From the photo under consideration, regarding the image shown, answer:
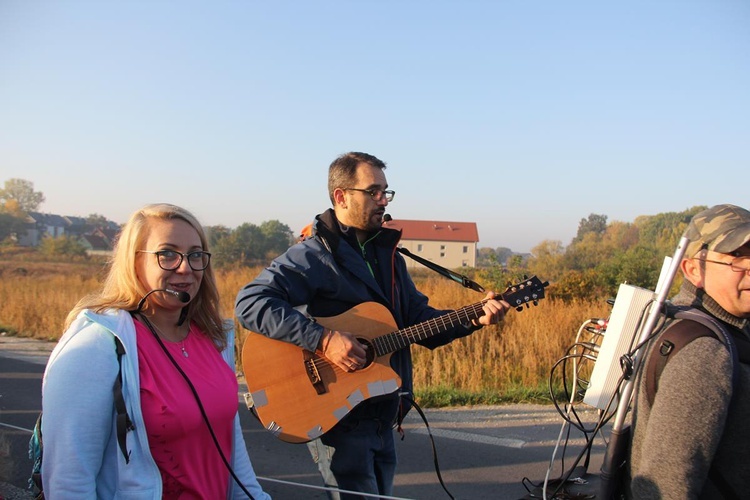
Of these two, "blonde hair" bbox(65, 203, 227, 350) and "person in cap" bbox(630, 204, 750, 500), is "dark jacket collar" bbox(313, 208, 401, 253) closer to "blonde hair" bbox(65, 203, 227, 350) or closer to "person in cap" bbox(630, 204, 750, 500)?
"blonde hair" bbox(65, 203, 227, 350)

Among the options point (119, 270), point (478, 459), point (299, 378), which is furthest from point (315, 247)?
point (478, 459)

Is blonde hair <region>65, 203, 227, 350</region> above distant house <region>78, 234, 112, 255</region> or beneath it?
above

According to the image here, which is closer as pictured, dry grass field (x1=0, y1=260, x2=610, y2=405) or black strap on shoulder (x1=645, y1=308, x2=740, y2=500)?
black strap on shoulder (x1=645, y1=308, x2=740, y2=500)

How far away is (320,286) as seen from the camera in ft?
10.5

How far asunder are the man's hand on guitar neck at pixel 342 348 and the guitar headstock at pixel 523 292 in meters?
1.00

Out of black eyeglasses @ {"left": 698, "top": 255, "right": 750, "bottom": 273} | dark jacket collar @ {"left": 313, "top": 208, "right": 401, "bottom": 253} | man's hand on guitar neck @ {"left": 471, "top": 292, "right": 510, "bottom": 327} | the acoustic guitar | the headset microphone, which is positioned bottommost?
the acoustic guitar

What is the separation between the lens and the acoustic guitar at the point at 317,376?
308 cm

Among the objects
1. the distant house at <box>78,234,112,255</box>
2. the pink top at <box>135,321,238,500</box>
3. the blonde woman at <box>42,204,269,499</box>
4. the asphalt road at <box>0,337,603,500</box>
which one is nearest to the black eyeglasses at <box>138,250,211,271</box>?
the blonde woman at <box>42,204,269,499</box>

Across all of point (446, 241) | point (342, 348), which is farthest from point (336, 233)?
point (446, 241)

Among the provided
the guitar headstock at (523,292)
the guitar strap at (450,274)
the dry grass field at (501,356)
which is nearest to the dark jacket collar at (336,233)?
the guitar strap at (450,274)

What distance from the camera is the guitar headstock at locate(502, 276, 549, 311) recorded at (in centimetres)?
351

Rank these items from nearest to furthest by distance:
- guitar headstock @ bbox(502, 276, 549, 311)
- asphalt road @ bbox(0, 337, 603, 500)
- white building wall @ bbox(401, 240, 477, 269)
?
guitar headstock @ bbox(502, 276, 549, 311), asphalt road @ bbox(0, 337, 603, 500), white building wall @ bbox(401, 240, 477, 269)

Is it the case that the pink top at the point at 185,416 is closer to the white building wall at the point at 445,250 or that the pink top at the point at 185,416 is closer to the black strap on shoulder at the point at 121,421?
the black strap on shoulder at the point at 121,421

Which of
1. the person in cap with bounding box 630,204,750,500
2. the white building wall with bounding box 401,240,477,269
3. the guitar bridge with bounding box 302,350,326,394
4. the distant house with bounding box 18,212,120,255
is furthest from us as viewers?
the white building wall with bounding box 401,240,477,269
